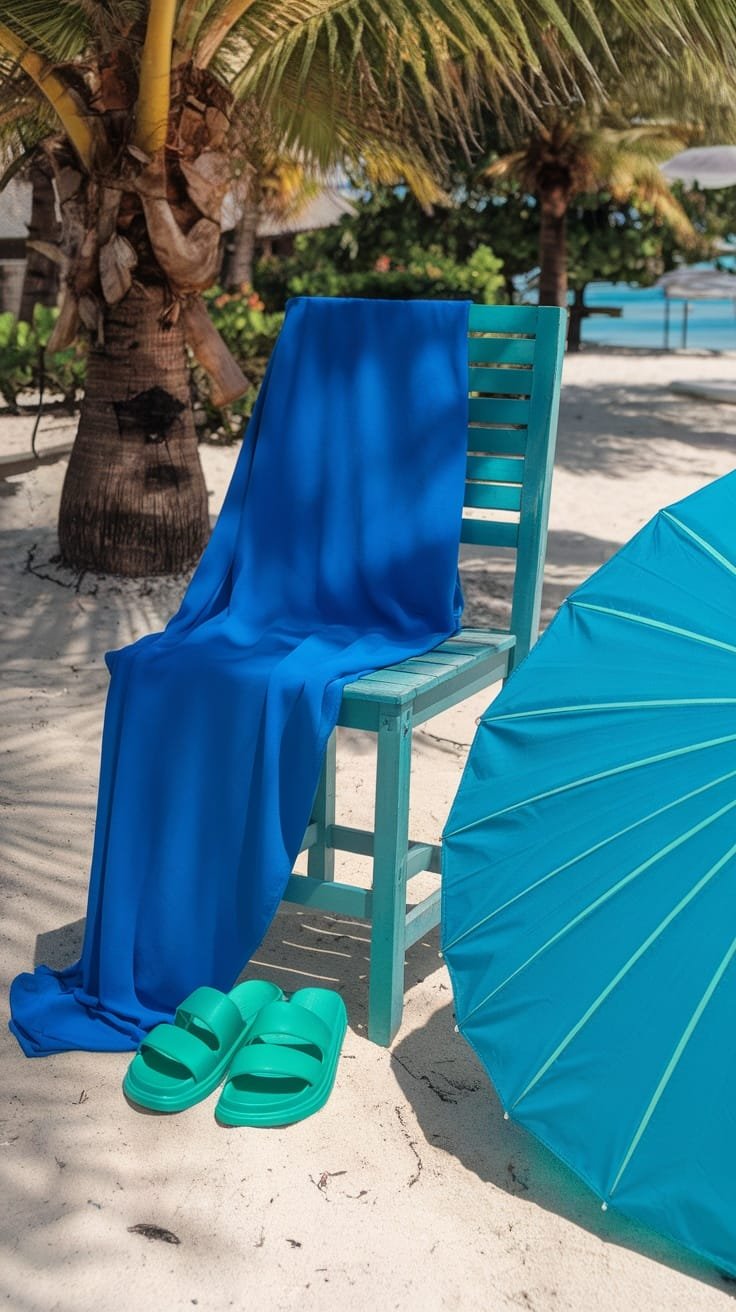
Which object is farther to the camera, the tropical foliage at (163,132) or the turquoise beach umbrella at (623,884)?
the tropical foliage at (163,132)

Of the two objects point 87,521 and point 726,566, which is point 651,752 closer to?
point 726,566

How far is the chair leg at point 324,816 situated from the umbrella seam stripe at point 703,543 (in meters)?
1.09

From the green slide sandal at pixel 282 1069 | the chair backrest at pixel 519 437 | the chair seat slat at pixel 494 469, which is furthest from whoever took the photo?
the chair seat slat at pixel 494 469

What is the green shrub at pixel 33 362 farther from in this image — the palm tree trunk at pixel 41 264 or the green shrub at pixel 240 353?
the palm tree trunk at pixel 41 264

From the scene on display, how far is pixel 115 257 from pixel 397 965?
392 cm

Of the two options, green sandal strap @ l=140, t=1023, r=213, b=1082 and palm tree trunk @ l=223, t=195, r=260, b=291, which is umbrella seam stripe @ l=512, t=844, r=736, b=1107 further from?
palm tree trunk @ l=223, t=195, r=260, b=291

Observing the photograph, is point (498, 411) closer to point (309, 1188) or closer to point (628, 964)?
point (628, 964)

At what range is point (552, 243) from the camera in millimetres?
15891

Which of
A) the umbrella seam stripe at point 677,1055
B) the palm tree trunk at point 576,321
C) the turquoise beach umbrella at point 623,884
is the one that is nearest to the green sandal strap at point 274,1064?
the turquoise beach umbrella at point 623,884

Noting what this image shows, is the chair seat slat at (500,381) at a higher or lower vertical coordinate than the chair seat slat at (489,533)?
higher

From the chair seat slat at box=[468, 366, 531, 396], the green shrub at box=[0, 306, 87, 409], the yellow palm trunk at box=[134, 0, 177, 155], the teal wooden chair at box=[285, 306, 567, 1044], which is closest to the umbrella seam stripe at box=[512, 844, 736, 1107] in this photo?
the teal wooden chair at box=[285, 306, 567, 1044]

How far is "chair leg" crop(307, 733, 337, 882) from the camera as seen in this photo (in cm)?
320

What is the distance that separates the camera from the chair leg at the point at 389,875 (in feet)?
8.54

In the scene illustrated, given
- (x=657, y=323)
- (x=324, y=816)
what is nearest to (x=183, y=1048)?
(x=324, y=816)
